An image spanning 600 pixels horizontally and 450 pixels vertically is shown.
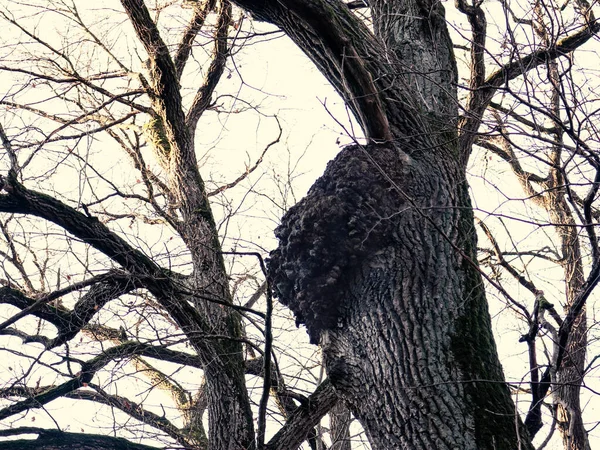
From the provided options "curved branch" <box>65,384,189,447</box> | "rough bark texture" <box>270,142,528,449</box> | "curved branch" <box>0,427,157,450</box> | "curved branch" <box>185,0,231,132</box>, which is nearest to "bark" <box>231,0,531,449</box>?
"rough bark texture" <box>270,142,528,449</box>

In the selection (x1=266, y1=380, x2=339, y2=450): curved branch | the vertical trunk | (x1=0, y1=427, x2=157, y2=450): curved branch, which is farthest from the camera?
the vertical trunk

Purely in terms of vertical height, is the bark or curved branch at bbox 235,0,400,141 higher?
curved branch at bbox 235,0,400,141

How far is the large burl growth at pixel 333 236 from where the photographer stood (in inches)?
133

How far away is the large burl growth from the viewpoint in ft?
11.1

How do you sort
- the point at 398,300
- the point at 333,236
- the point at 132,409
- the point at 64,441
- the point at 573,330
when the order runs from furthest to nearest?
the point at 132,409 < the point at 64,441 < the point at 573,330 < the point at 333,236 < the point at 398,300

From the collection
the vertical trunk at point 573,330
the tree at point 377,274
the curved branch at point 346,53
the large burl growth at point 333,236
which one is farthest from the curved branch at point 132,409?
the vertical trunk at point 573,330

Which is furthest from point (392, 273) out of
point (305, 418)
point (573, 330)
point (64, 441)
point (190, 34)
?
point (190, 34)

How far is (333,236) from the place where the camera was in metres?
3.41

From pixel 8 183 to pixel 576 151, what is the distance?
367 centimetres

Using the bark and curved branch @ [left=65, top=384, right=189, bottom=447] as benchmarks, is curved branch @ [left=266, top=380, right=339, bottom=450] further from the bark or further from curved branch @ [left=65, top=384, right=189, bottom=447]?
the bark

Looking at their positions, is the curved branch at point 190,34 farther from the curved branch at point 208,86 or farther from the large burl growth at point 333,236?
the large burl growth at point 333,236

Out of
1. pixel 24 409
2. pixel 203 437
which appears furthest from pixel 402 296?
pixel 203 437

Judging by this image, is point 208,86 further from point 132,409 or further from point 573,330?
point 573,330

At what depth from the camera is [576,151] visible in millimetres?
2760
